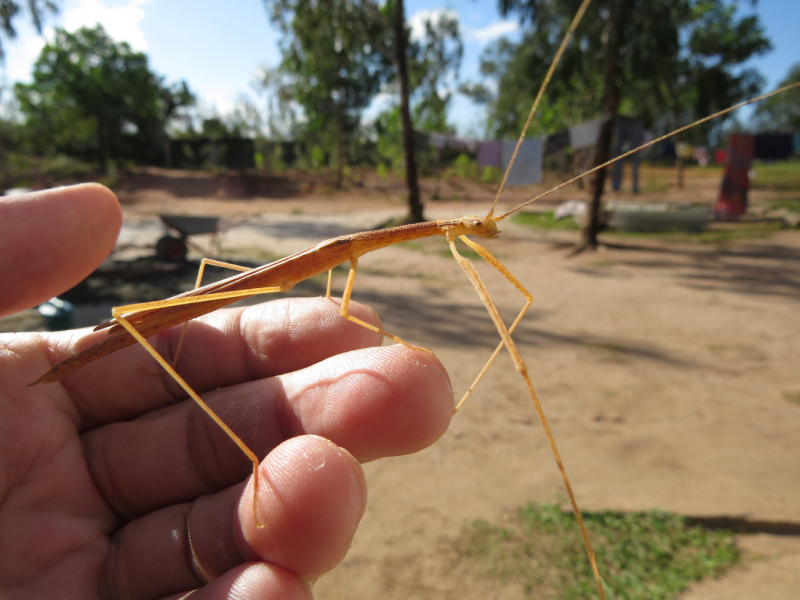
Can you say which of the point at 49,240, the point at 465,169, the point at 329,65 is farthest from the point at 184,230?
the point at 465,169

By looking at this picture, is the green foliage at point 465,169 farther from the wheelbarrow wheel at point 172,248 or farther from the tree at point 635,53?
the wheelbarrow wheel at point 172,248

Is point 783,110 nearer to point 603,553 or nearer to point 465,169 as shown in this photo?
point 465,169

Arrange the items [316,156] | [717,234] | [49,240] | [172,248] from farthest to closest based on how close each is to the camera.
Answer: [316,156] → [717,234] → [172,248] → [49,240]

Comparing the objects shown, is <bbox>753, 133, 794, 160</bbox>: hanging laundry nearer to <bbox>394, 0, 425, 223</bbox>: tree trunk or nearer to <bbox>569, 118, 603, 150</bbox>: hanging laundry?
<bbox>569, 118, 603, 150</bbox>: hanging laundry

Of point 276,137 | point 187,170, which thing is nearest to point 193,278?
point 187,170

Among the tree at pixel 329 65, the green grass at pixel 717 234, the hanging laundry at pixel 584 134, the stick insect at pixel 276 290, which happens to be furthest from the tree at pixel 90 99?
the stick insect at pixel 276 290

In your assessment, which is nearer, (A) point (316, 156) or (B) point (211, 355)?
(B) point (211, 355)
